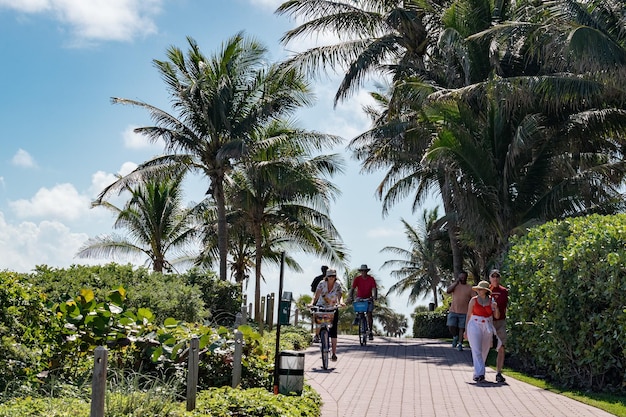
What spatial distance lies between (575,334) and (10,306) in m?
8.74

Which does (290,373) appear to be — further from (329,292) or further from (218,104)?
(218,104)

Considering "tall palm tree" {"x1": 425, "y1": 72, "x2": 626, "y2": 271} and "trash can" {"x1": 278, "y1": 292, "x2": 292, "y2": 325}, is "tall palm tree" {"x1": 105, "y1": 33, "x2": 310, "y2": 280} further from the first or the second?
"trash can" {"x1": 278, "y1": 292, "x2": 292, "y2": 325}

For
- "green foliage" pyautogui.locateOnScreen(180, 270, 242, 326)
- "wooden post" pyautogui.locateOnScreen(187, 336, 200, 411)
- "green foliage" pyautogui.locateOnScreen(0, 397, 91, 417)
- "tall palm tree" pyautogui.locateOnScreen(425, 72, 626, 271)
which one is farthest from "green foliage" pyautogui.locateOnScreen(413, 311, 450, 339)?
"green foliage" pyautogui.locateOnScreen(0, 397, 91, 417)

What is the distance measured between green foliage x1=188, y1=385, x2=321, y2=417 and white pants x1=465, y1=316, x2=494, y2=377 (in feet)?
15.2

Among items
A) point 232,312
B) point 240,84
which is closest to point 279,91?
point 240,84

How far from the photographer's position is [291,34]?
27359mm

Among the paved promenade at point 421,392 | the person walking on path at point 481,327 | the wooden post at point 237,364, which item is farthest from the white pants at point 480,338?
the wooden post at point 237,364

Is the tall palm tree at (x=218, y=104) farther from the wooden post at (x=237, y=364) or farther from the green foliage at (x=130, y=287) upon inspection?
the wooden post at (x=237, y=364)

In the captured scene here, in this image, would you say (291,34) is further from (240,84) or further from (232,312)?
(232,312)

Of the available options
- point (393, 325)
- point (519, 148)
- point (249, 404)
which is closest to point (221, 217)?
point (519, 148)

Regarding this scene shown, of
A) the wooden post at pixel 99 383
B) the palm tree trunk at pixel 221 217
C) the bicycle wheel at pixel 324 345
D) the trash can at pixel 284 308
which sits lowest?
the wooden post at pixel 99 383

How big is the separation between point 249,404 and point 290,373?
5.13 feet

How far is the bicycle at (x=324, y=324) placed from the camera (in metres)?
14.0

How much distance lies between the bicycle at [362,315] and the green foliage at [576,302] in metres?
4.26
